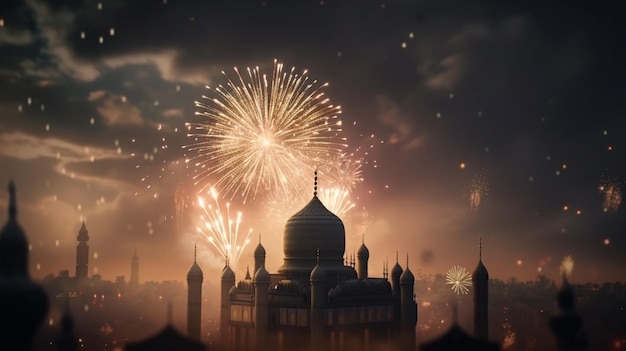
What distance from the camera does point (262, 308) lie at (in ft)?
295

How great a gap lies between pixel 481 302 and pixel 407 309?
818cm

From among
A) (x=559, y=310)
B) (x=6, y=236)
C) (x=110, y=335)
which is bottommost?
(x=110, y=335)

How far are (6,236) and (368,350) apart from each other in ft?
138

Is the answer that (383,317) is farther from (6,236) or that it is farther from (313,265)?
(6,236)

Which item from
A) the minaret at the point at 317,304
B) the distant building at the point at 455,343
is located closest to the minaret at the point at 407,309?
the minaret at the point at 317,304

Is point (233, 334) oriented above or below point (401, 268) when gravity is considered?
below

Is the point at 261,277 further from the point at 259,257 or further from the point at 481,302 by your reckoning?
the point at 481,302

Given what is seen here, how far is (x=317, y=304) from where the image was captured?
287 ft

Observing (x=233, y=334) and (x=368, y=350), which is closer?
(x=368, y=350)

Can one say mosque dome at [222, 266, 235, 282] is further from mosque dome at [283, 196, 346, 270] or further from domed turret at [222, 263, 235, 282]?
mosque dome at [283, 196, 346, 270]

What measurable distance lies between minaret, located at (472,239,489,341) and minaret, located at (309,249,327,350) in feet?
54.3

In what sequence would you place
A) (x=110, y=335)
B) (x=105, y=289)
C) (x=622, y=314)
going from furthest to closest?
(x=105, y=289) → (x=622, y=314) → (x=110, y=335)

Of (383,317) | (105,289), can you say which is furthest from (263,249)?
(105,289)

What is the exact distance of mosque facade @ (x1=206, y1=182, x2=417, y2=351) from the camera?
88.2 m
